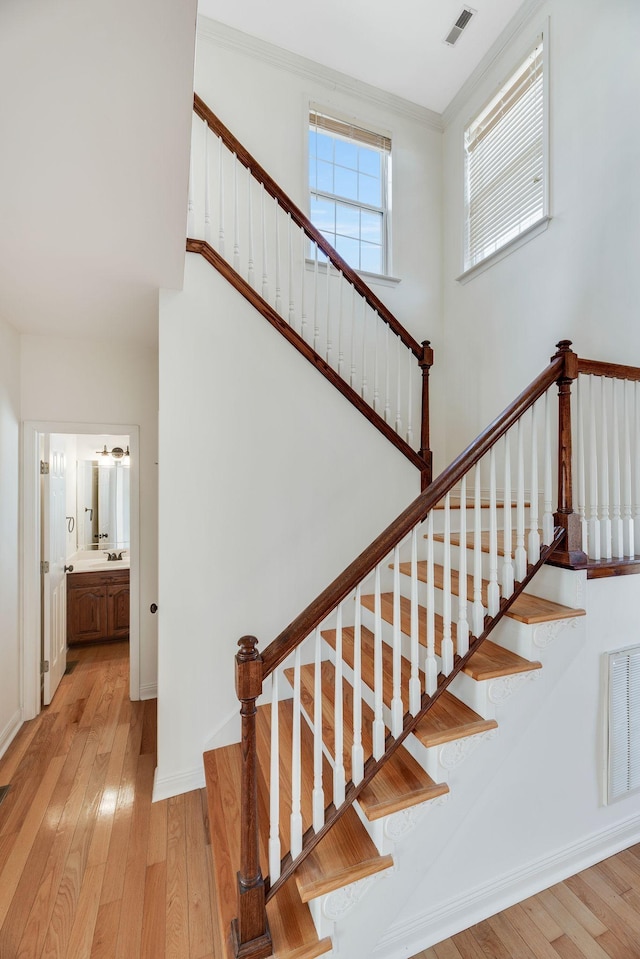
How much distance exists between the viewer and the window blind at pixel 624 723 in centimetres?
194

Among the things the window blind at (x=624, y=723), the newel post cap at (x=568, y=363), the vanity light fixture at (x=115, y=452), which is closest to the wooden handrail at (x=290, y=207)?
the newel post cap at (x=568, y=363)

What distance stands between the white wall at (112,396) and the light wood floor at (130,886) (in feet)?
3.33

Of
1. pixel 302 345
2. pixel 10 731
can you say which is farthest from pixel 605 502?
pixel 10 731

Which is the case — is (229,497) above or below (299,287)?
below

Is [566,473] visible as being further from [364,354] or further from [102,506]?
[102,506]

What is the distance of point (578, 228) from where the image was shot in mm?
2561

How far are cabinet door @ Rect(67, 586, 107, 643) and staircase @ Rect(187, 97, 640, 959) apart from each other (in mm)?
2454

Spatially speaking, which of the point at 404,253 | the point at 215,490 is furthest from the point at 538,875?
the point at 404,253

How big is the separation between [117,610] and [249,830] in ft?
11.3

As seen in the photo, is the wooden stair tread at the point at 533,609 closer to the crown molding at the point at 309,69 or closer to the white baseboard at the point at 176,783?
the white baseboard at the point at 176,783

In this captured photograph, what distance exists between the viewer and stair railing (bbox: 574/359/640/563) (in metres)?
1.93

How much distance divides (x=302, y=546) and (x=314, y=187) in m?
3.11

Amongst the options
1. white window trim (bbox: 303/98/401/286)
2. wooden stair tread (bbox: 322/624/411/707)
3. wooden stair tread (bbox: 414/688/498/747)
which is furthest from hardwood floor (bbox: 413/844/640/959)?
white window trim (bbox: 303/98/401/286)

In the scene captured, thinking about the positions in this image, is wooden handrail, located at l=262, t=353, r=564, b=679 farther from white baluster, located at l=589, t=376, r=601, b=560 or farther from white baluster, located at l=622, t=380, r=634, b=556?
white baluster, located at l=622, t=380, r=634, b=556
